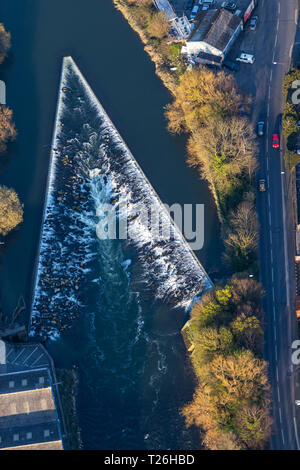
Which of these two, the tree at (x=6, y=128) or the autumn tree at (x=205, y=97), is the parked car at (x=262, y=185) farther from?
the tree at (x=6, y=128)

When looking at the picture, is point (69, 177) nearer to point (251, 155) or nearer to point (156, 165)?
point (156, 165)

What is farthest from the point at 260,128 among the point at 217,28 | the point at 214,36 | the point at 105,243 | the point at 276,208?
the point at 105,243

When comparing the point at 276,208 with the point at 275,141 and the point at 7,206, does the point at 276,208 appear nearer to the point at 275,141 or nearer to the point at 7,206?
the point at 275,141

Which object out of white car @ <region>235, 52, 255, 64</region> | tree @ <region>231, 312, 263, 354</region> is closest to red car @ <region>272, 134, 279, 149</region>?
white car @ <region>235, 52, 255, 64</region>

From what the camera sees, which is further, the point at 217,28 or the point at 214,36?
the point at 217,28

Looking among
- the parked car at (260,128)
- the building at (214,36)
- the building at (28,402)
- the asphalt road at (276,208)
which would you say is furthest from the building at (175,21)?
the building at (28,402)

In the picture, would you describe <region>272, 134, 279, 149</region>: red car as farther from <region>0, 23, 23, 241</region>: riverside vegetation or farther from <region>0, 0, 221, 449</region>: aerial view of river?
<region>0, 23, 23, 241</region>: riverside vegetation
